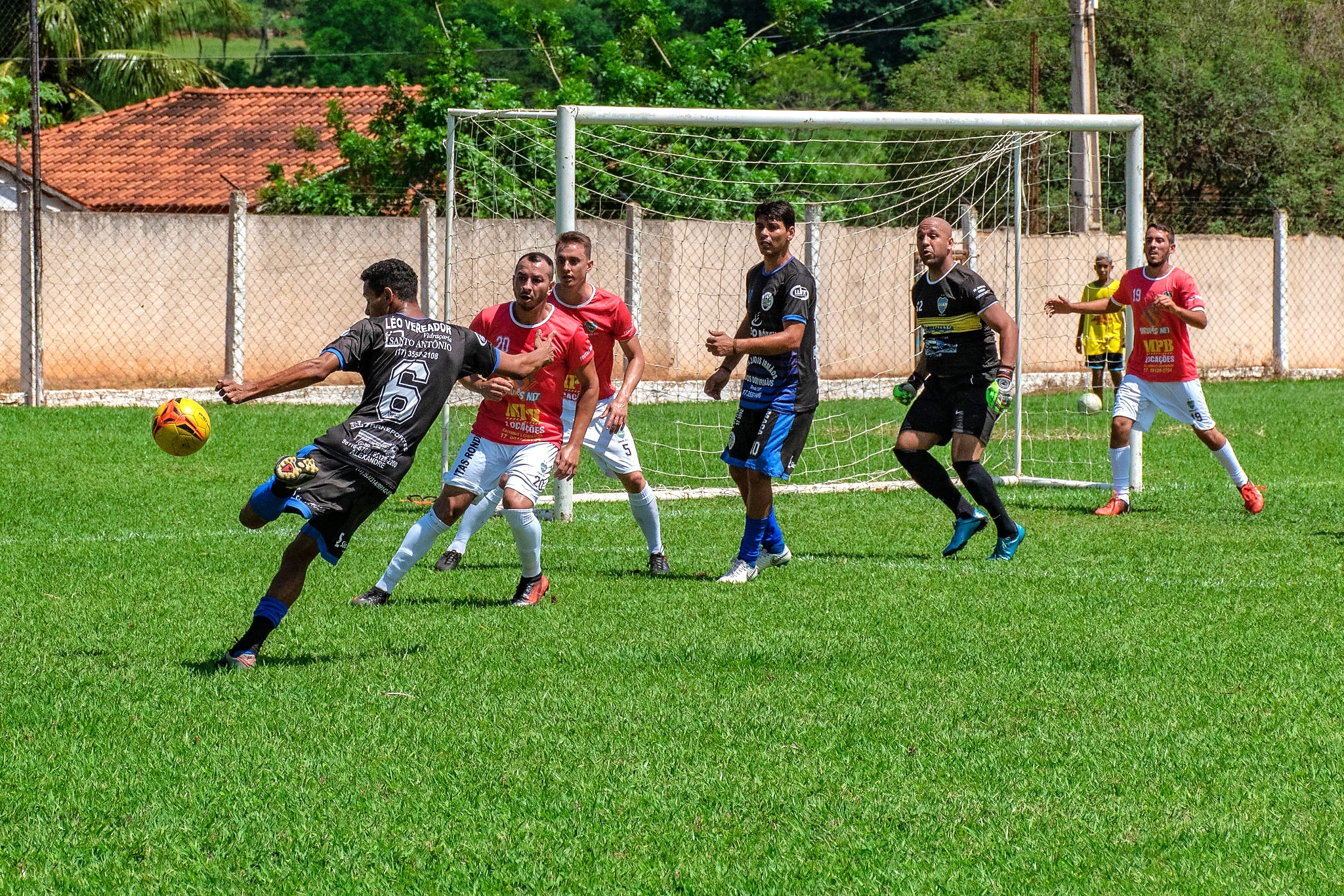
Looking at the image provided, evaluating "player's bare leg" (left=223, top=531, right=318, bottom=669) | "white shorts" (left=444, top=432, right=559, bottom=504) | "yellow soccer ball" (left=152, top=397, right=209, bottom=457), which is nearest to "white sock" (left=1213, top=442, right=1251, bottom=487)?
"white shorts" (left=444, top=432, right=559, bottom=504)

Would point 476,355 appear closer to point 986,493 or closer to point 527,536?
point 527,536

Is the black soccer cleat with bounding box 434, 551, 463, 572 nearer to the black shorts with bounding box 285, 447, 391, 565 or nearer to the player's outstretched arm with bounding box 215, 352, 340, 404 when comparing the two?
the black shorts with bounding box 285, 447, 391, 565

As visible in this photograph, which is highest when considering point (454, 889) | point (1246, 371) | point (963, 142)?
point (963, 142)

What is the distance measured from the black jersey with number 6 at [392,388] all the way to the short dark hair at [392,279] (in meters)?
0.11

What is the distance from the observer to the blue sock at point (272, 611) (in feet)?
20.8

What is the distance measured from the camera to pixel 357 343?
254 inches

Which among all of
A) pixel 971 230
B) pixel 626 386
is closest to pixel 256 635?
pixel 626 386

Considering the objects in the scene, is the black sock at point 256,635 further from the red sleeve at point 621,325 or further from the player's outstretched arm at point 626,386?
the red sleeve at point 621,325

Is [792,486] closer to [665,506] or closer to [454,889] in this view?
[665,506]

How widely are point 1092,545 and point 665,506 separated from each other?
3.28 meters

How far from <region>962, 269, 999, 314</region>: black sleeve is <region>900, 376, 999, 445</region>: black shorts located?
443 millimetres

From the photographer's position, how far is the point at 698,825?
4562mm

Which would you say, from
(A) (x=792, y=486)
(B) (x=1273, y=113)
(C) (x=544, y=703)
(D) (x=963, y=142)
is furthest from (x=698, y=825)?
(B) (x=1273, y=113)

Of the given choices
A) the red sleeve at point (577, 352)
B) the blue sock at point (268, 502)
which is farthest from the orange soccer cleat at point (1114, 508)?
the blue sock at point (268, 502)
